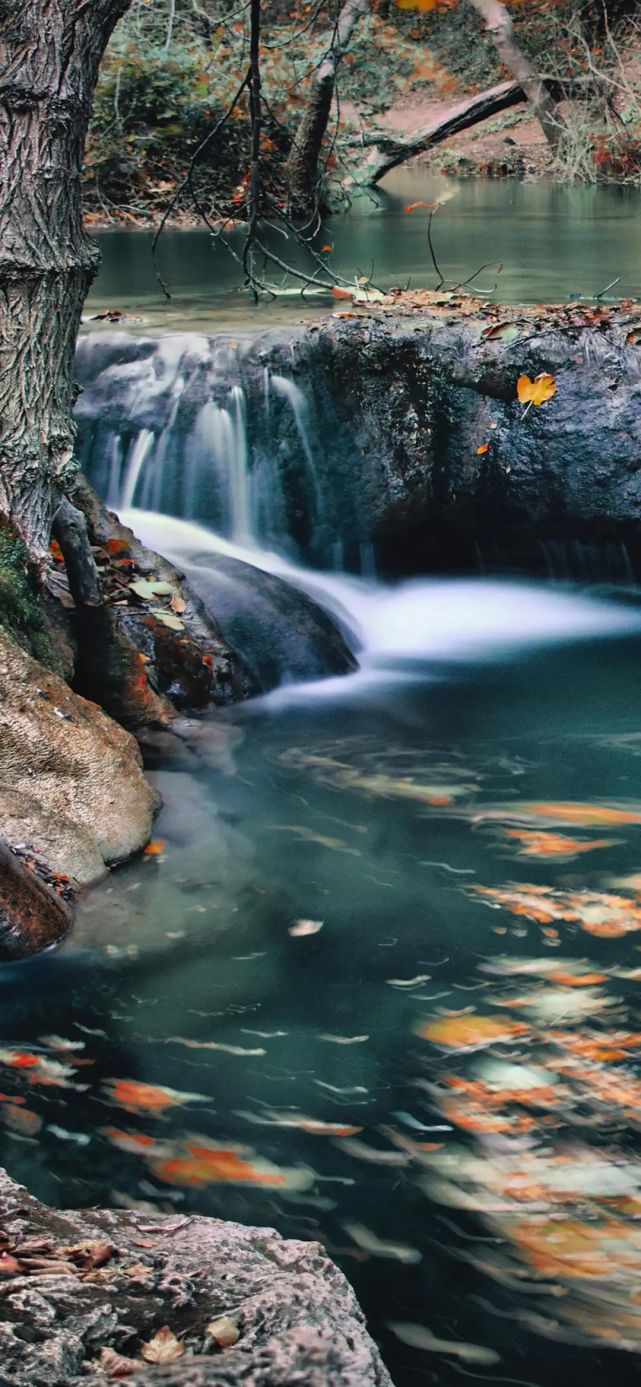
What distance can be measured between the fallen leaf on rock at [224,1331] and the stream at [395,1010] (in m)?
0.69

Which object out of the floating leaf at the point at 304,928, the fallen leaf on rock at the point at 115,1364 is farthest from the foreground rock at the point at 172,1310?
the floating leaf at the point at 304,928

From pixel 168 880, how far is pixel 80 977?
1.94ft

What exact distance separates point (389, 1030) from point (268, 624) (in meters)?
3.10

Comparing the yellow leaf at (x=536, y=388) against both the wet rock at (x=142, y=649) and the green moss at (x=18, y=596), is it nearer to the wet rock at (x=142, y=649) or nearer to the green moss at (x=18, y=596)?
the wet rock at (x=142, y=649)

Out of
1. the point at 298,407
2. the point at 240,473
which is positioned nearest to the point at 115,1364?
the point at 240,473

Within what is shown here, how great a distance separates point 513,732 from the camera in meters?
5.38

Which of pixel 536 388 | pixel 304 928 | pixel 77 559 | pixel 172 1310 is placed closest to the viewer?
pixel 172 1310

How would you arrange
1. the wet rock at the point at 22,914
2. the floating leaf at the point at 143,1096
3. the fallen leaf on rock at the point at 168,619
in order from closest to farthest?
1. the floating leaf at the point at 143,1096
2. the wet rock at the point at 22,914
3. the fallen leaf on rock at the point at 168,619

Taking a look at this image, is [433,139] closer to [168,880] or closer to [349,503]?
[349,503]

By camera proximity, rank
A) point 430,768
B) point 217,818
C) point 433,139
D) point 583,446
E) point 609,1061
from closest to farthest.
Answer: point 609,1061, point 217,818, point 430,768, point 583,446, point 433,139

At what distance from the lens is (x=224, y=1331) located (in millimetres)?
1716

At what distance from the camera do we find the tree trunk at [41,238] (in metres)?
4.10

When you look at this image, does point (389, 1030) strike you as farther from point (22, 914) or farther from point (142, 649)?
point (142, 649)

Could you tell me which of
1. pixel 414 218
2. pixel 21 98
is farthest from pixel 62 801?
pixel 414 218
